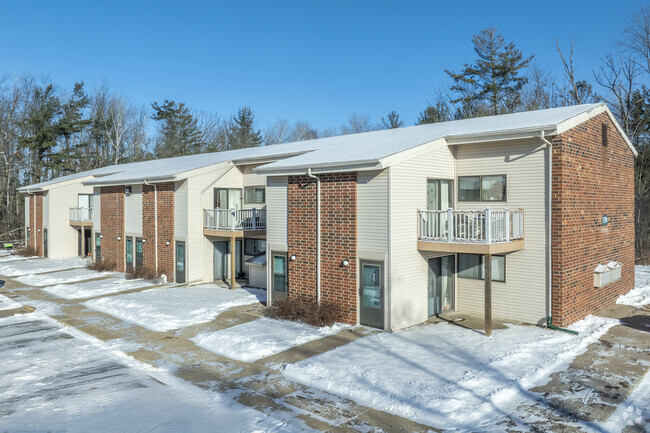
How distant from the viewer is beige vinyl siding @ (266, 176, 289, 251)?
48.7 ft

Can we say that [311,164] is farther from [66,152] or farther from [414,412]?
[66,152]

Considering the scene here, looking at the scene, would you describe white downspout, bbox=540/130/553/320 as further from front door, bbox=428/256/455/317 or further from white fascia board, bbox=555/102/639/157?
front door, bbox=428/256/455/317

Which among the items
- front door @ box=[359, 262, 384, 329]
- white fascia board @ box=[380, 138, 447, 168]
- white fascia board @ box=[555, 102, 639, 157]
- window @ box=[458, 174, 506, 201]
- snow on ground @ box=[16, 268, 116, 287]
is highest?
white fascia board @ box=[555, 102, 639, 157]

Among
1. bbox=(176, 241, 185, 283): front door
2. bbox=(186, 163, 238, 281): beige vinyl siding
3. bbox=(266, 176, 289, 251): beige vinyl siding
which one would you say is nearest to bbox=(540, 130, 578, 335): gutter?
bbox=(266, 176, 289, 251): beige vinyl siding

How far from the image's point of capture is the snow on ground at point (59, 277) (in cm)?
2081

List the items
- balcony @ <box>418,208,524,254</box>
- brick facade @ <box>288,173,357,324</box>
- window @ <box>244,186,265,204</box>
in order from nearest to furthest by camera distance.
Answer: balcony @ <box>418,208,524,254</box> < brick facade @ <box>288,173,357,324</box> < window @ <box>244,186,265,204</box>

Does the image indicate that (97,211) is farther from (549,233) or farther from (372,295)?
(549,233)

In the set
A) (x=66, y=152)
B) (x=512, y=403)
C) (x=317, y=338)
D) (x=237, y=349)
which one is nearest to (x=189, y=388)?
(x=237, y=349)

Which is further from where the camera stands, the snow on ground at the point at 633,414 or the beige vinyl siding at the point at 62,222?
the beige vinyl siding at the point at 62,222

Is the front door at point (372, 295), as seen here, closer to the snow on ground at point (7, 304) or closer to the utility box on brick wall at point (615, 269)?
the utility box on brick wall at point (615, 269)

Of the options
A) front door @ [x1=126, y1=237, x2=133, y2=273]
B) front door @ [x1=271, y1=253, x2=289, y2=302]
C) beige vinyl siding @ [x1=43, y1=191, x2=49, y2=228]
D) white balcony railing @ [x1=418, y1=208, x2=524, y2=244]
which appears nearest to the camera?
white balcony railing @ [x1=418, y1=208, x2=524, y2=244]

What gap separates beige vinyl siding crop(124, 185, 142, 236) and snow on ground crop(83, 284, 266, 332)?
17.7 ft

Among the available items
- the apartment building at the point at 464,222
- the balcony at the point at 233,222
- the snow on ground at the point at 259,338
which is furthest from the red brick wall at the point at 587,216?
the balcony at the point at 233,222

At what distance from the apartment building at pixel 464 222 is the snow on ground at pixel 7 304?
893 cm
